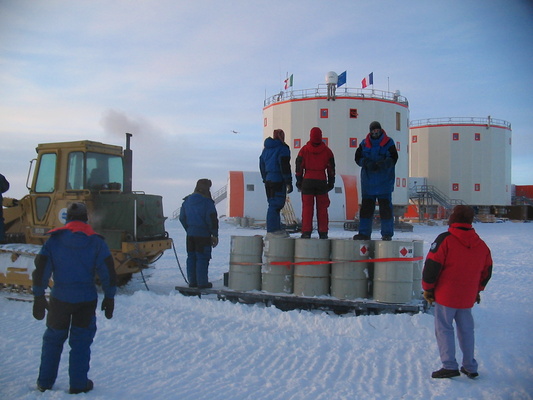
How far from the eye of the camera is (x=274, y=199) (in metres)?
8.55

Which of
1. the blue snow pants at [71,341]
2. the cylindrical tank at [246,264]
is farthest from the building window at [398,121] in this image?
the blue snow pants at [71,341]

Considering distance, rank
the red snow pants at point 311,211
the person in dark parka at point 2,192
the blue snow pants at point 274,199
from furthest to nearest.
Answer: the person in dark parka at point 2,192 → the blue snow pants at point 274,199 → the red snow pants at point 311,211

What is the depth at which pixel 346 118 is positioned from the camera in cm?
3547

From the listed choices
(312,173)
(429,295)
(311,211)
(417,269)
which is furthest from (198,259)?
(429,295)

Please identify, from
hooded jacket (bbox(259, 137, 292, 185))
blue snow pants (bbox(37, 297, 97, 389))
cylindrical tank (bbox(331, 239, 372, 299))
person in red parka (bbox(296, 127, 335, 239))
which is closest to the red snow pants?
person in red parka (bbox(296, 127, 335, 239))

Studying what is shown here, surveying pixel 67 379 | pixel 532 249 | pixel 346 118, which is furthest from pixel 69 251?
pixel 346 118

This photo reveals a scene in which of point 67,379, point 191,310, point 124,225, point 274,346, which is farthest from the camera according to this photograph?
point 124,225

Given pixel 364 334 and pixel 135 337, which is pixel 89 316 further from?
pixel 364 334

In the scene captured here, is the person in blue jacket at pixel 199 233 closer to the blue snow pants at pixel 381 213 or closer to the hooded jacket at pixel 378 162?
the blue snow pants at pixel 381 213

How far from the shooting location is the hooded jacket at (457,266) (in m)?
5.00

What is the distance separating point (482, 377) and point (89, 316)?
401 centimetres

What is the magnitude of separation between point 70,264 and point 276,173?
179 inches

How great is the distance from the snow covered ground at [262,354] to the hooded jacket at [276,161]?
225 centimetres

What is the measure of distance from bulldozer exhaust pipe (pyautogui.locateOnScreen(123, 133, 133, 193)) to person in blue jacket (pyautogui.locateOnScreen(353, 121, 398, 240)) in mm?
4611
